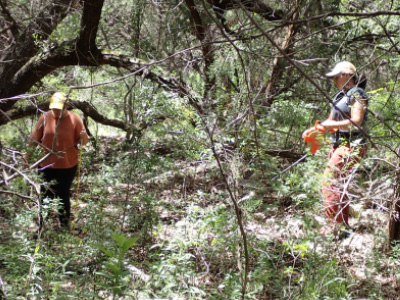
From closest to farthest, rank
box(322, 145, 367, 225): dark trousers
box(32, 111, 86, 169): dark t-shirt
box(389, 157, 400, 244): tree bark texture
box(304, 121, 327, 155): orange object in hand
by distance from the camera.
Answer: box(322, 145, 367, 225): dark trousers, box(389, 157, 400, 244): tree bark texture, box(304, 121, 327, 155): orange object in hand, box(32, 111, 86, 169): dark t-shirt

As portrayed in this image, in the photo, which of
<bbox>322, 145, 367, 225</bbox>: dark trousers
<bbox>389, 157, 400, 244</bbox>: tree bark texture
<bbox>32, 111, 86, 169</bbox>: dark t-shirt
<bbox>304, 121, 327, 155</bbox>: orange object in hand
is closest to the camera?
<bbox>322, 145, 367, 225</bbox>: dark trousers

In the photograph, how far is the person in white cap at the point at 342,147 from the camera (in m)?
3.43

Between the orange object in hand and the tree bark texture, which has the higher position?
the orange object in hand

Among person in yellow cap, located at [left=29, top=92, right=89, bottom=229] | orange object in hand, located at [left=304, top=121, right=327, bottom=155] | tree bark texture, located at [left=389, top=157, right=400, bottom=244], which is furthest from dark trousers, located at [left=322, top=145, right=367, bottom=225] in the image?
person in yellow cap, located at [left=29, top=92, right=89, bottom=229]

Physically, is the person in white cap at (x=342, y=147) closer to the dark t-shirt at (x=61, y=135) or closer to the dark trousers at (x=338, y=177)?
the dark trousers at (x=338, y=177)

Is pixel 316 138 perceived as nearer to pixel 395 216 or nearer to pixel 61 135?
pixel 395 216

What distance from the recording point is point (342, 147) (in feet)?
12.1

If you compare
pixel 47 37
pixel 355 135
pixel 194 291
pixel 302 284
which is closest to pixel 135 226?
pixel 194 291

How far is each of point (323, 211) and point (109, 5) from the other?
411 centimetres

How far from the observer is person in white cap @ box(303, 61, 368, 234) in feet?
11.3

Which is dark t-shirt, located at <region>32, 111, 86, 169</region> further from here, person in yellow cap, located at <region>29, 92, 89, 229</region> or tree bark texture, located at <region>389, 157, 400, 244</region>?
tree bark texture, located at <region>389, 157, 400, 244</region>

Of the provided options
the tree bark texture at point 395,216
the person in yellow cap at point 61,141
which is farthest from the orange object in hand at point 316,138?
the person in yellow cap at point 61,141

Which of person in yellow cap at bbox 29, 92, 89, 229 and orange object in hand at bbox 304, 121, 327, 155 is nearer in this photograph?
orange object in hand at bbox 304, 121, 327, 155

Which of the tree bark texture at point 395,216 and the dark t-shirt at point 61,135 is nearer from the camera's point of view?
the tree bark texture at point 395,216
